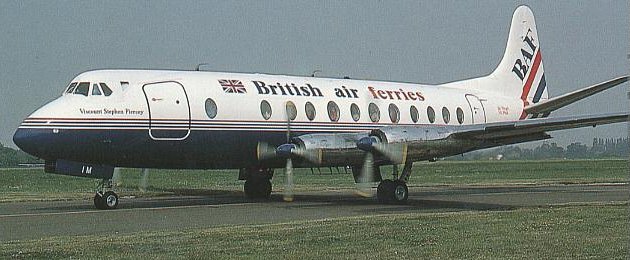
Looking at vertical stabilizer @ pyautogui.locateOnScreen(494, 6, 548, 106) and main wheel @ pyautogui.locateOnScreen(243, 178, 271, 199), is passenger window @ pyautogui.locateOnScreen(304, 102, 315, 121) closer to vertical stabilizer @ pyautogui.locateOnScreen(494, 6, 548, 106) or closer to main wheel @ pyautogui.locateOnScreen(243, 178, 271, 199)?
main wheel @ pyautogui.locateOnScreen(243, 178, 271, 199)

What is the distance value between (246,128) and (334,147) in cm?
222

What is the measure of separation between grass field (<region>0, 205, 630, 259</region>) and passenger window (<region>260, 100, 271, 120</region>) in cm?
595

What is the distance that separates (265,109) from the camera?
67.6 feet

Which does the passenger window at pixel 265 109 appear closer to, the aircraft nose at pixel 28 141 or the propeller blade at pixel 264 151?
the propeller blade at pixel 264 151

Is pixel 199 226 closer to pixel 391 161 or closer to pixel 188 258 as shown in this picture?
pixel 188 258

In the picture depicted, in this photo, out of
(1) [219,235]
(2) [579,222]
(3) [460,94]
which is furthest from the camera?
(3) [460,94]

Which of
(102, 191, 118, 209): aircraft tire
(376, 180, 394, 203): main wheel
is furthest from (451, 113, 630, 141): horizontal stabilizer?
(102, 191, 118, 209): aircraft tire

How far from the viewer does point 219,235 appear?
12766mm

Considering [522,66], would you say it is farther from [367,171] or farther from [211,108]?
[211,108]

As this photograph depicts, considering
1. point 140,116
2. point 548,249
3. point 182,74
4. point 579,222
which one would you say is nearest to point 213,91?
point 182,74

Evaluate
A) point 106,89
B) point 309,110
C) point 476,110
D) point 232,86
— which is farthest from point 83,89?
point 476,110

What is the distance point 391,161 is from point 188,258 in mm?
10112

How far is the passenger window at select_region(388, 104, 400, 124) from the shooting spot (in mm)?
23469

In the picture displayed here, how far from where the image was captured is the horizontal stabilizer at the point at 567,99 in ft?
75.0
